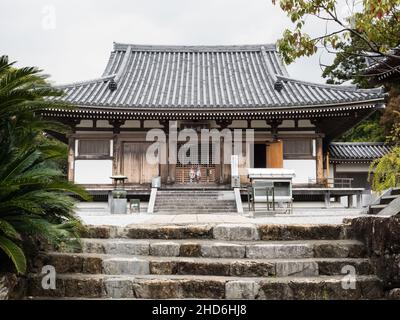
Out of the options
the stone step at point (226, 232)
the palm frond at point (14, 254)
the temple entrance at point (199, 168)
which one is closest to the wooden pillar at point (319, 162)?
the temple entrance at point (199, 168)

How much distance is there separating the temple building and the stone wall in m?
11.8

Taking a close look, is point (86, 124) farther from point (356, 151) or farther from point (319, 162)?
point (356, 151)

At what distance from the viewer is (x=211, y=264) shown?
518 cm

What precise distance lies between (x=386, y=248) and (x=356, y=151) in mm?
18437

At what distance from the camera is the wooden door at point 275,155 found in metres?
17.7

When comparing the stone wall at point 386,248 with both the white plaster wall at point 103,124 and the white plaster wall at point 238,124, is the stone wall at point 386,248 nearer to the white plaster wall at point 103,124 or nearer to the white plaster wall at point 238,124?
the white plaster wall at point 238,124

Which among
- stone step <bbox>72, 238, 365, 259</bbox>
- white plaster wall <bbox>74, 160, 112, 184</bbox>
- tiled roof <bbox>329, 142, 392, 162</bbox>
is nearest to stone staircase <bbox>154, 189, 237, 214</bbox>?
white plaster wall <bbox>74, 160, 112, 184</bbox>

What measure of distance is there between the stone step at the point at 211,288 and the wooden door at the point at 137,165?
1331 centimetres

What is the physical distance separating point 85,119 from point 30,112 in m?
13.0

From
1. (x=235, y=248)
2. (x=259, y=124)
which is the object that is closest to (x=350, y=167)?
(x=259, y=124)

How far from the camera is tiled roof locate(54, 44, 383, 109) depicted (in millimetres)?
17295

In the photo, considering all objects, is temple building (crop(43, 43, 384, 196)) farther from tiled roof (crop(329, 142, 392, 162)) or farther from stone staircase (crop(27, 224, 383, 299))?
stone staircase (crop(27, 224, 383, 299))

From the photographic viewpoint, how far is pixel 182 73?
22.2 m
